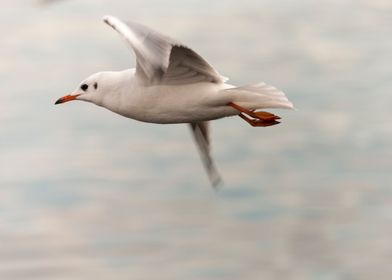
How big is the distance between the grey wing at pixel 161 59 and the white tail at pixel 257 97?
0.84 ft

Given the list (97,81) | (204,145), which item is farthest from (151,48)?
(204,145)

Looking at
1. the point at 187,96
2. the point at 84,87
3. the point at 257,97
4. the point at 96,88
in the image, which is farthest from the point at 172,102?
the point at 84,87

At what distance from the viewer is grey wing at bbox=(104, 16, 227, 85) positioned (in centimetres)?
859

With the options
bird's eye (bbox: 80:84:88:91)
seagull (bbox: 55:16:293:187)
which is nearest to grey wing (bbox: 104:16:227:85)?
seagull (bbox: 55:16:293:187)

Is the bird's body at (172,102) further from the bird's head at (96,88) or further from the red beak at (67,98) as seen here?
the red beak at (67,98)

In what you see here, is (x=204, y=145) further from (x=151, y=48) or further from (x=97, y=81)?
(x=151, y=48)

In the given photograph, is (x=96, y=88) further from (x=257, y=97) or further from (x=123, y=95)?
(x=257, y=97)

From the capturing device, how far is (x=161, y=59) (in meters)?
8.55

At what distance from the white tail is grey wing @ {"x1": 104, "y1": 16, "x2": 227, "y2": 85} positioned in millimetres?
256

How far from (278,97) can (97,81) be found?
1712 mm

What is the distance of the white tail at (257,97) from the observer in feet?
32.6

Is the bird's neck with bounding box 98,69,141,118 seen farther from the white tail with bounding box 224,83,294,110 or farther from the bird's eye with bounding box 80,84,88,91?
the white tail with bounding box 224,83,294,110

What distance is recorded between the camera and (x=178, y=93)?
991cm

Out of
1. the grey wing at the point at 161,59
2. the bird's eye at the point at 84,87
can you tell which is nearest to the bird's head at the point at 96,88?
the bird's eye at the point at 84,87
